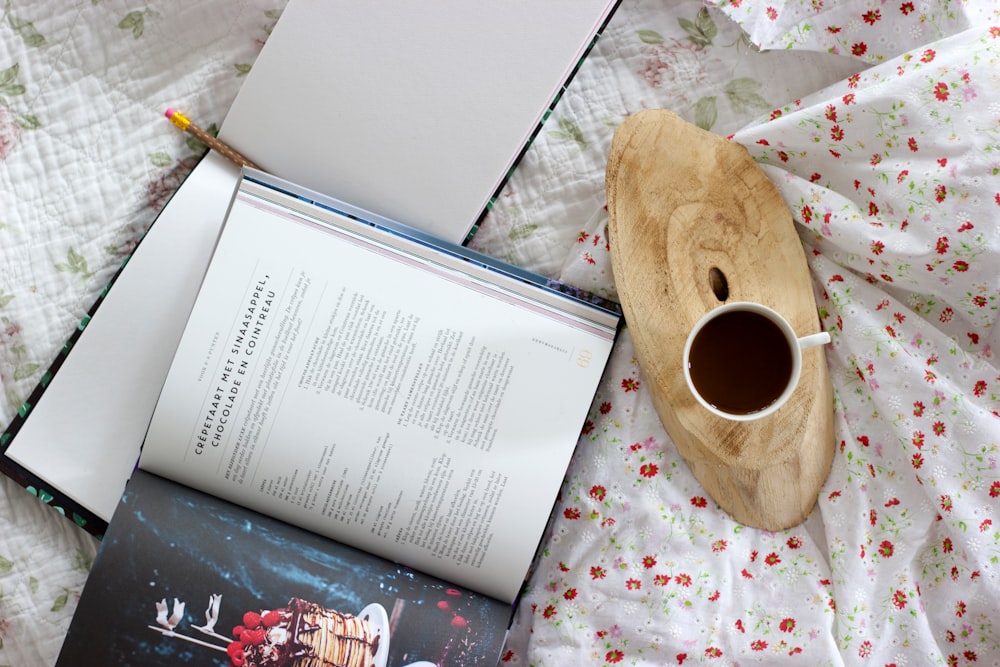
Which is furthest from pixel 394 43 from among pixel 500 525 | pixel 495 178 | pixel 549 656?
pixel 549 656

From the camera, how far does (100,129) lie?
802 millimetres

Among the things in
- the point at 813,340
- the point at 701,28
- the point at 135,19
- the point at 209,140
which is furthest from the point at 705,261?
the point at 135,19

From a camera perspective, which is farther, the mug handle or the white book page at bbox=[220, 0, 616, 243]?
the white book page at bbox=[220, 0, 616, 243]

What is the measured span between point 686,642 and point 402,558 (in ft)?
0.94

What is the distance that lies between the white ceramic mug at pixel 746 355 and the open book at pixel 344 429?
0.42 feet

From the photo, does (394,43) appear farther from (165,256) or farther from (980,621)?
(980,621)

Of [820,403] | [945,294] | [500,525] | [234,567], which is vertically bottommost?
[234,567]

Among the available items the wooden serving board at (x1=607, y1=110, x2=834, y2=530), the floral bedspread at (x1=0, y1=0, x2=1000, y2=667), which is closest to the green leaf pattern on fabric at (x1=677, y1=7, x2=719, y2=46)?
the floral bedspread at (x1=0, y1=0, x2=1000, y2=667)

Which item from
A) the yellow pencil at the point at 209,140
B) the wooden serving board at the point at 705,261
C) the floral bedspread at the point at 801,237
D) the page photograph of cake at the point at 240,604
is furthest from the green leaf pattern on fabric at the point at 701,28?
the page photograph of cake at the point at 240,604

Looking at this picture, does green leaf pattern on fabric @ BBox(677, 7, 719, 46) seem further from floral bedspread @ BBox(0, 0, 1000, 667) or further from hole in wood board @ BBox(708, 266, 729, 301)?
hole in wood board @ BBox(708, 266, 729, 301)

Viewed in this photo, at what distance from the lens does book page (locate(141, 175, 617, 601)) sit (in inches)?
28.4

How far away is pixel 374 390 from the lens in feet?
2.39

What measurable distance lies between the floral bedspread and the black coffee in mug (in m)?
0.12

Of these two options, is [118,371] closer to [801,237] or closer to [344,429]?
[344,429]
